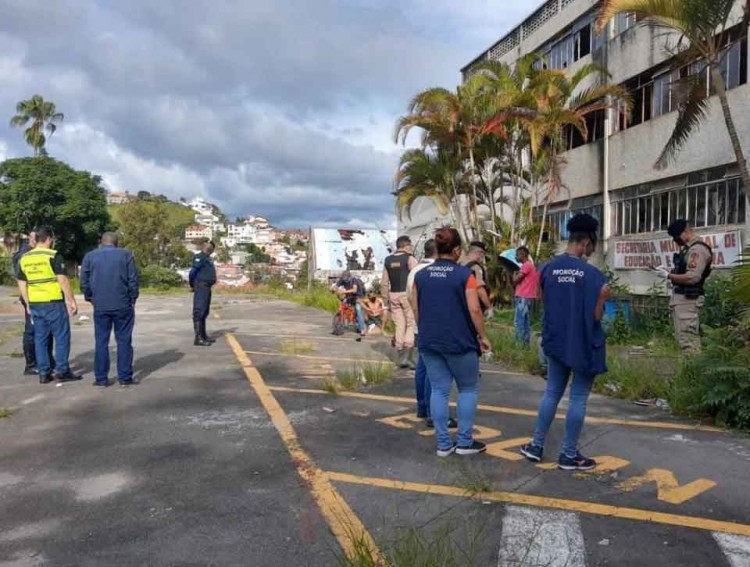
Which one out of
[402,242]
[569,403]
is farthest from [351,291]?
[569,403]

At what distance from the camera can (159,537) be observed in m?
3.73

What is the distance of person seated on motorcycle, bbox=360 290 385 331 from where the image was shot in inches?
566

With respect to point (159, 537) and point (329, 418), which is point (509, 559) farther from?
point (329, 418)

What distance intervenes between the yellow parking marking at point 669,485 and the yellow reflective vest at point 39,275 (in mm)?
6682

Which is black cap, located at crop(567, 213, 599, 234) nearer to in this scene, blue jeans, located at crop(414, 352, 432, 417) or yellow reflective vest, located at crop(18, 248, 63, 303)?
blue jeans, located at crop(414, 352, 432, 417)

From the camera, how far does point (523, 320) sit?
1077 cm

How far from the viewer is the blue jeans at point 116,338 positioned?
311 inches

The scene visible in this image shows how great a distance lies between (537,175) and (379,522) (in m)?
14.8

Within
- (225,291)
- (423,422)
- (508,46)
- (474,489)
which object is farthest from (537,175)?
(225,291)

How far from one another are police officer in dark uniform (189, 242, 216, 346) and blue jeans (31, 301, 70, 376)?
3.80 metres

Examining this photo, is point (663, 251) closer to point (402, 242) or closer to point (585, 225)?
point (402, 242)

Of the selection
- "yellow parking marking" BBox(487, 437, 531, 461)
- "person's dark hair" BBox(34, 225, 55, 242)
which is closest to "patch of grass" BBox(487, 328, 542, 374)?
"yellow parking marking" BBox(487, 437, 531, 461)

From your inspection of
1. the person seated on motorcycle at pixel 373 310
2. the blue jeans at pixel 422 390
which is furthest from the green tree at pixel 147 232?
the blue jeans at pixel 422 390

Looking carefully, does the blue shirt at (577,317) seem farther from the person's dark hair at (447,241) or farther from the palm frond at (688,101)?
the palm frond at (688,101)
